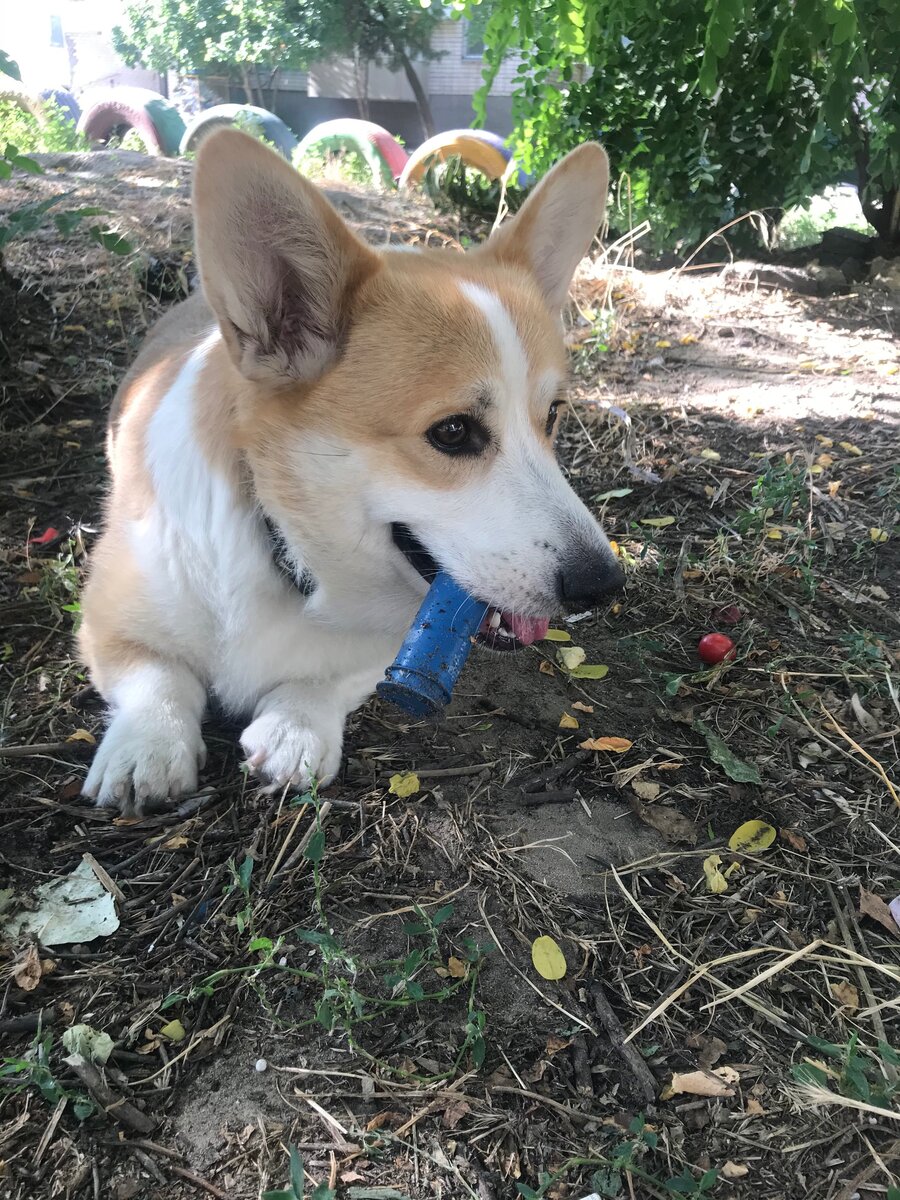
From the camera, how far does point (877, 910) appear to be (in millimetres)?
1568

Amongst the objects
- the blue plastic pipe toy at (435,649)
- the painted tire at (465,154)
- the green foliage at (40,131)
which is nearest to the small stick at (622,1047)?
the blue plastic pipe toy at (435,649)

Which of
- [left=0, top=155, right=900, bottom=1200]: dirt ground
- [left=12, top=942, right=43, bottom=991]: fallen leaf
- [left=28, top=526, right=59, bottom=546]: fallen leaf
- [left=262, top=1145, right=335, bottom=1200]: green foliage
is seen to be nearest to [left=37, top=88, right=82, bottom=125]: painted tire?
[left=28, top=526, right=59, bottom=546]: fallen leaf

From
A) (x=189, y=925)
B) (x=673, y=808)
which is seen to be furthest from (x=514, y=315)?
(x=189, y=925)

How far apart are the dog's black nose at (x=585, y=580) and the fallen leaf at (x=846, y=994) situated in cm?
82

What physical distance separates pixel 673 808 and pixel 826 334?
4.08 meters

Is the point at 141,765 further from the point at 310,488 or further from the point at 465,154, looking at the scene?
the point at 465,154

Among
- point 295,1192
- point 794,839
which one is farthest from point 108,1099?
point 794,839

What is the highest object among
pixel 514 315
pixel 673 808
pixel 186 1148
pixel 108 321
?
pixel 514 315

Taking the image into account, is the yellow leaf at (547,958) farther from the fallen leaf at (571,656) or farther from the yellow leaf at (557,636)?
the yellow leaf at (557,636)

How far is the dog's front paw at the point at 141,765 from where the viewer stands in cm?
170

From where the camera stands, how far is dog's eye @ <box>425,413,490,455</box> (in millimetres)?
1643

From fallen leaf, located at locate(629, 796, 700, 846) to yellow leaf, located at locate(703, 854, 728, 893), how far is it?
6 cm

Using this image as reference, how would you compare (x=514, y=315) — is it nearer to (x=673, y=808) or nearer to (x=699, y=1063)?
(x=673, y=808)

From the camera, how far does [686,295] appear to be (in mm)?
5250
